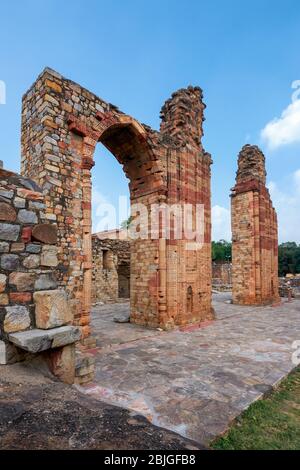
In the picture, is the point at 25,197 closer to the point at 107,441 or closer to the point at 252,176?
the point at 107,441

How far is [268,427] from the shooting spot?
3199 mm

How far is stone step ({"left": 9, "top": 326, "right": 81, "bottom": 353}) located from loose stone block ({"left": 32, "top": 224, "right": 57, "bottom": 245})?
3.03 ft

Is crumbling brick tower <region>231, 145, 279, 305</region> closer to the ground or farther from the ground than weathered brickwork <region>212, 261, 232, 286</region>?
farther from the ground

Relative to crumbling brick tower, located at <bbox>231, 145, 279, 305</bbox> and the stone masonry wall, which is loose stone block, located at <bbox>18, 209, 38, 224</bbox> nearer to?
the stone masonry wall

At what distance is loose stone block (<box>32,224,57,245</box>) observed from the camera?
294 centimetres

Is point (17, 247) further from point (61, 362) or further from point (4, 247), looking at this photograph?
point (61, 362)

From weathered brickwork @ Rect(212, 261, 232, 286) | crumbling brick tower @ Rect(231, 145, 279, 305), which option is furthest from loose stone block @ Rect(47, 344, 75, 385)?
weathered brickwork @ Rect(212, 261, 232, 286)

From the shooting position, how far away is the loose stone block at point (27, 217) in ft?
9.34

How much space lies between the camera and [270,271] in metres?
16.2

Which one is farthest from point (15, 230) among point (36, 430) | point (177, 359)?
point (177, 359)

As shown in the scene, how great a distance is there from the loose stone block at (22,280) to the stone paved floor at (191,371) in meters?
1.98

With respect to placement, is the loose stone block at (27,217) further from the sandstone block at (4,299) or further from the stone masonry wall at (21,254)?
the sandstone block at (4,299)

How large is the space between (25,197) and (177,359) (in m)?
4.37

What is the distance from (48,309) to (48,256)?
0.56m
